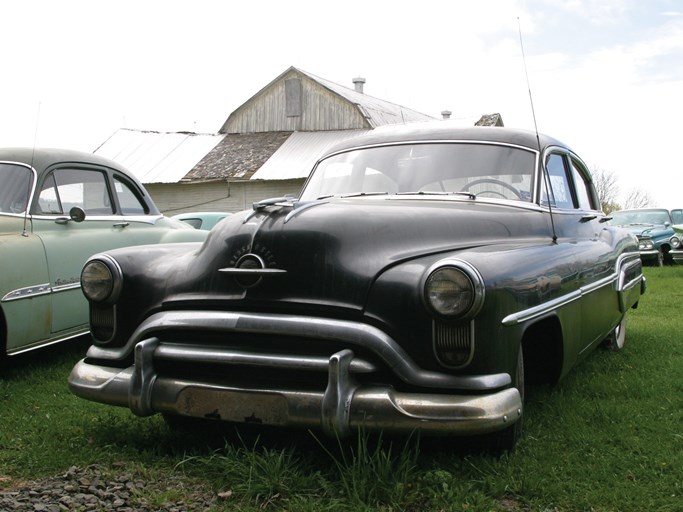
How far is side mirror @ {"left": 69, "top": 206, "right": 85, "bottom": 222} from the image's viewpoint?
5.23m

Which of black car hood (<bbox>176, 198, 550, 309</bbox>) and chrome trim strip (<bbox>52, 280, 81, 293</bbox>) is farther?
chrome trim strip (<bbox>52, 280, 81, 293</bbox>)

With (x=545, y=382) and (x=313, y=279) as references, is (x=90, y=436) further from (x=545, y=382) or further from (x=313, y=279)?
(x=545, y=382)

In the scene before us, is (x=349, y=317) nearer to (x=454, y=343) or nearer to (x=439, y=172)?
(x=454, y=343)

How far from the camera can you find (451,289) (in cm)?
260

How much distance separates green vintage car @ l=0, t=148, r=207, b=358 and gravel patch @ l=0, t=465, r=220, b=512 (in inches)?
78.5

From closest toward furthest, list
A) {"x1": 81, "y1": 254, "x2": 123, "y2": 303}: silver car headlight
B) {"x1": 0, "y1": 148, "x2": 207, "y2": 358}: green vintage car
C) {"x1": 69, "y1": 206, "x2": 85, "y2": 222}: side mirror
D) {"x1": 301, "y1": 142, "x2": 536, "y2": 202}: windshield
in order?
1. {"x1": 81, "y1": 254, "x2": 123, "y2": 303}: silver car headlight
2. {"x1": 301, "y1": 142, "x2": 536, "y2": 202}: windshield
3. {"x1": 0, "y1": 148, "x2": 207, "y2": 358}: green vintage car
4. {"x1": 69, "y1": 206, "x2": 85, "y2": 222}: side mirror

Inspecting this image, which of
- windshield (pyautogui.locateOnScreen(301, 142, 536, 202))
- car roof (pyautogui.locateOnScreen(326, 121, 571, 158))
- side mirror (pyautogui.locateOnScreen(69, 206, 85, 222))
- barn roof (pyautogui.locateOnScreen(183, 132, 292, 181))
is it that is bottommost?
side mirror (pyautogui.locateOnScreen(69, 206, 85, 222))

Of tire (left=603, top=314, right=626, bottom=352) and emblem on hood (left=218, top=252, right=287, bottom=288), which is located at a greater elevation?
emblem on hood (left=218, top=252, right=287, bottom=288)

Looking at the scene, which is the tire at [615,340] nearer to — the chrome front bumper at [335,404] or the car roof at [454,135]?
the car roof at [454,135]

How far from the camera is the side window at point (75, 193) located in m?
5.30

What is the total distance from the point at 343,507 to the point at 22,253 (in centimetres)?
316

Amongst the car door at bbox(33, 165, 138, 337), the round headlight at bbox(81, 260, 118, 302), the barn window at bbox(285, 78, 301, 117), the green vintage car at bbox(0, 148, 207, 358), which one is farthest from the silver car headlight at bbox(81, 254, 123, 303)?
the barn window at bbox(285, 78, 301, 117)

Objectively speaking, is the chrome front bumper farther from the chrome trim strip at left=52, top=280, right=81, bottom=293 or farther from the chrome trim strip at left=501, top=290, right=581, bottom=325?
the chrome trim strip at left=52, top=280, right=81, bottom=293

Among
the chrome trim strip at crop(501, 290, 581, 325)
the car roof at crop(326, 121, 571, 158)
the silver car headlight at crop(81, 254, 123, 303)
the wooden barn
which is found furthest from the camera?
the wooden barn
